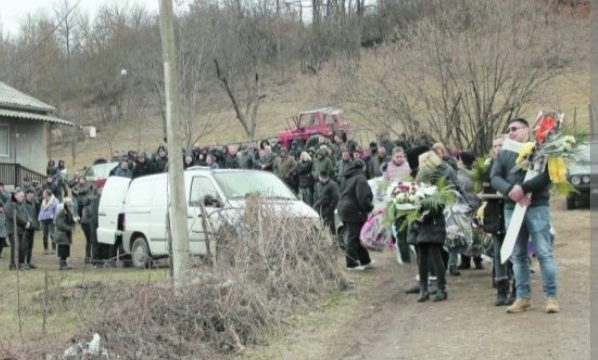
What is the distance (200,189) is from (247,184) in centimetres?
82

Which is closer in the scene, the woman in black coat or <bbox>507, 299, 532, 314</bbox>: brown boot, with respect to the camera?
<bbox>507, 299, 532, 314</bbox>: brown boot

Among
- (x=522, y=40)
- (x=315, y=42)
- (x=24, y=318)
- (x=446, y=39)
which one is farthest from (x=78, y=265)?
(x=315, y=42)

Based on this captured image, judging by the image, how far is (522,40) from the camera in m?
22.7

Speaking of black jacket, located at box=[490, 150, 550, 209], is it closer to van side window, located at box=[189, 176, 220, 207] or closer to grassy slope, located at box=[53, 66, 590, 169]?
van side window, located at box=[189, 176, 220, 207]

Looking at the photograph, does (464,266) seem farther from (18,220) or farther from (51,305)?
(18,220)

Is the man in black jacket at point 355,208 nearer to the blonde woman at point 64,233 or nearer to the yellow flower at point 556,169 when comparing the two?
the yellow flower at point 556,169

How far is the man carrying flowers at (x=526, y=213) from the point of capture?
7.78 m

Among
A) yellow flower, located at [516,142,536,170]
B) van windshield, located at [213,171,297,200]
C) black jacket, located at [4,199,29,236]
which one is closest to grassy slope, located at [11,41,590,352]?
yellow flower, located at [516,142,536,170]

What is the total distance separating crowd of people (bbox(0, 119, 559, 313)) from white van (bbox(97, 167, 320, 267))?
2.22ft

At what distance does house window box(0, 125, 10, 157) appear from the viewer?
31.2 m

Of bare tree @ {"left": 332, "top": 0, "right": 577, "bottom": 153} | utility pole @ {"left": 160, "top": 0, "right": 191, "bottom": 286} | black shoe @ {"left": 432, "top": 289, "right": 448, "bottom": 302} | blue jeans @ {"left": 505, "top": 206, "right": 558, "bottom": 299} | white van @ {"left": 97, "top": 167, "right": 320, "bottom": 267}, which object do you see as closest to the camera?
blue jeans @ {"left": 505, "top": 206, "right": 558, "bottom": 299}

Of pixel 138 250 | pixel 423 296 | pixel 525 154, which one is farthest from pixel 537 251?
pixel 138 250

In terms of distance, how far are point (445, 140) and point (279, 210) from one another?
1301 centimetres

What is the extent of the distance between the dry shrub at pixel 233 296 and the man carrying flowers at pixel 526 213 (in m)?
2.66
